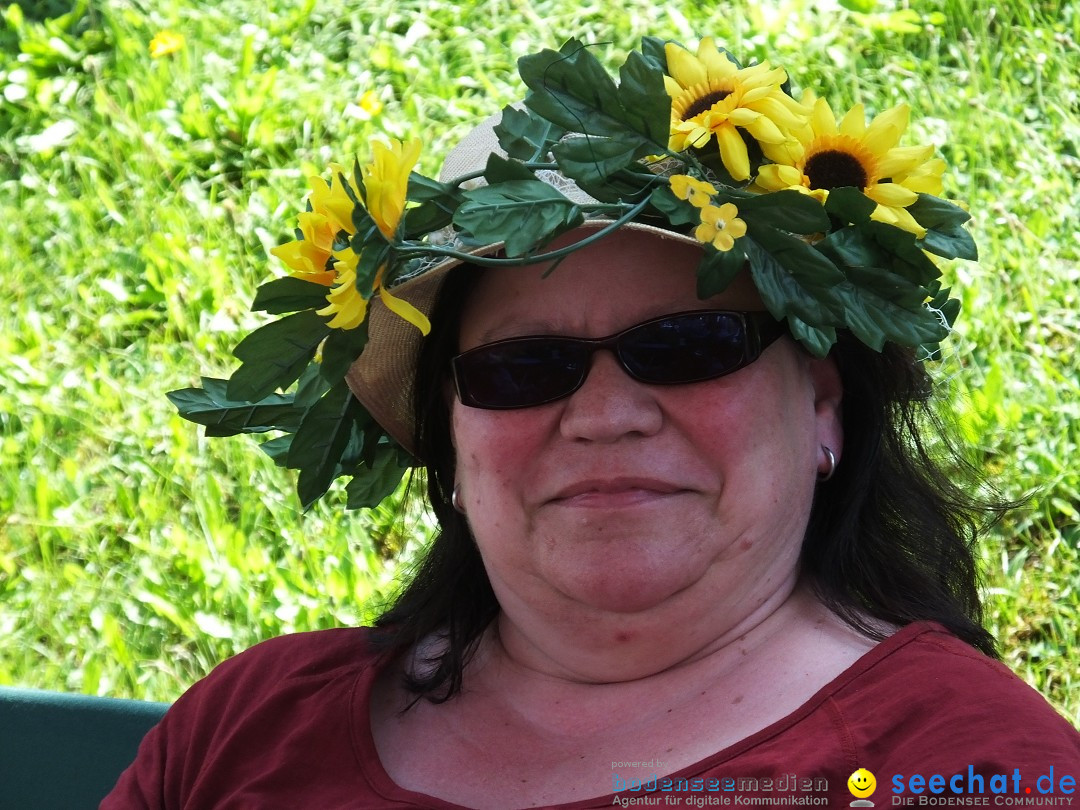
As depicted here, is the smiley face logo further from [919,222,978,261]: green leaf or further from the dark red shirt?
[919,222,978,261]: green leaf

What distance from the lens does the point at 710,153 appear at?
1.94m

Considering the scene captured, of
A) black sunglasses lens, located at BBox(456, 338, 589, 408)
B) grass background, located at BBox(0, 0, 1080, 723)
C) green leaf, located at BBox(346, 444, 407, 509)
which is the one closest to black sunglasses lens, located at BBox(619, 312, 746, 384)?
black sunglasses lens, located at BBox(456, 338, 589, 408)

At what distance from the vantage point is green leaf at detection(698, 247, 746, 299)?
73.0 inches

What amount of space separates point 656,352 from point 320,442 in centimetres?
67

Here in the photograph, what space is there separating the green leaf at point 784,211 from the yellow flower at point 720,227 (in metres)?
0.03

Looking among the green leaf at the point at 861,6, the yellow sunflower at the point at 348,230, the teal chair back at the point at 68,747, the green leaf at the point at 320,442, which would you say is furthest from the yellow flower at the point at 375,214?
the green leaf at the point at 861,6

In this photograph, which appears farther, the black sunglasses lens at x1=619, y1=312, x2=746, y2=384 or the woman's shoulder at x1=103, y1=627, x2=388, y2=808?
the woman's shoulder at x1=103, y1=627, x2=388, y2=808

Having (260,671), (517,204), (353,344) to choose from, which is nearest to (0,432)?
(260,671)

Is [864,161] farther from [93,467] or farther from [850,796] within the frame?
[93,467]

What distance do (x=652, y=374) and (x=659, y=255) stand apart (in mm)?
179

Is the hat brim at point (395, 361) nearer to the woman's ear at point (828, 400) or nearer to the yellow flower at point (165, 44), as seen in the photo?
the woman's ear at point (828, 400)

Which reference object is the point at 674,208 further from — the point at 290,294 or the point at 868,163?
the point at 290,294

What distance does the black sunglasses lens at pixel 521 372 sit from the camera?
6.72 feet

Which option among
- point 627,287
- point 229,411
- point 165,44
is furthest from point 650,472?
point 165,44
